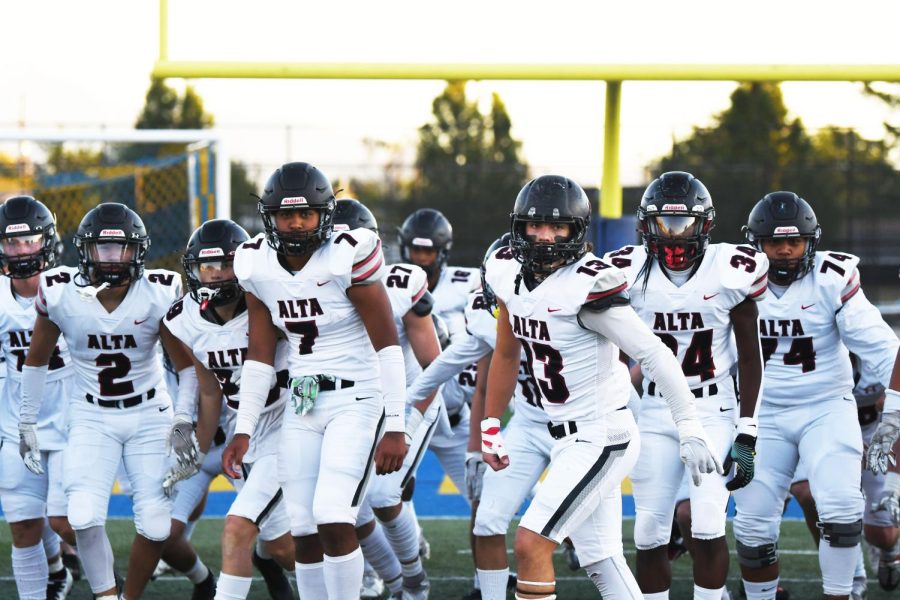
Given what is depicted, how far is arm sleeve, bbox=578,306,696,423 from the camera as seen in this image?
439 cm

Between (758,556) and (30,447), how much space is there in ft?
10.5

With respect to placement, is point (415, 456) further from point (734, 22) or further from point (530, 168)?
point (530, 168)

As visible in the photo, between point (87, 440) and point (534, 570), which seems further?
point (87, 440)

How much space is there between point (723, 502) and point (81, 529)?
2602 millimetres

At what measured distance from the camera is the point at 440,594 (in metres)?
6.55

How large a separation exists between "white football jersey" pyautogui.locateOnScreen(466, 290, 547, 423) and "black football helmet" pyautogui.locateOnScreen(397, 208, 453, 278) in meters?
→ 1.60

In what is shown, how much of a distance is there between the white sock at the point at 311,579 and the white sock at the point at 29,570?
1.44 metres

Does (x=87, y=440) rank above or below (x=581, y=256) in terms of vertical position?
below

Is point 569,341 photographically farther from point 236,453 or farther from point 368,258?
point 236,453

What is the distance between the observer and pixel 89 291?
5.41 meters

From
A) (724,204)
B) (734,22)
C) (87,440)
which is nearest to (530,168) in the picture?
(724,204)

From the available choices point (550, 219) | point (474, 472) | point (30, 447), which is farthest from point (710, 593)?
point (30, 447)

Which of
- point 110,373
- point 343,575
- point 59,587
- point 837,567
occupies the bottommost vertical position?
point 59,587

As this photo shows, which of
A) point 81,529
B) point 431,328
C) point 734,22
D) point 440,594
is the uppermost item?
point 734,22
